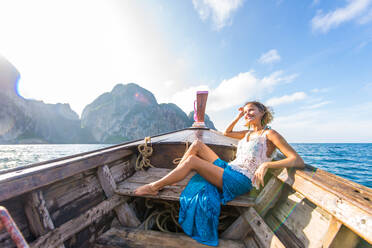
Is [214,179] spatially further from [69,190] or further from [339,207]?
[69,190]

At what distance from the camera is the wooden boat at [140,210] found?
1.00 m

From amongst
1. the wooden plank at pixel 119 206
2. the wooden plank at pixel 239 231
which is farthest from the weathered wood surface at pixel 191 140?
the wooden plank at pixel 239 231

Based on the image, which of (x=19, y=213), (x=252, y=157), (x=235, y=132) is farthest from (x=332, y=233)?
(x=19, y=213)

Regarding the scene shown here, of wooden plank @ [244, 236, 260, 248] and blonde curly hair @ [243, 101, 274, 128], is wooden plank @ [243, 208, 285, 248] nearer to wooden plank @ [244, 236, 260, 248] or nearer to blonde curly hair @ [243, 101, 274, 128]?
wooden plank @ [244, 236, 260, 248]

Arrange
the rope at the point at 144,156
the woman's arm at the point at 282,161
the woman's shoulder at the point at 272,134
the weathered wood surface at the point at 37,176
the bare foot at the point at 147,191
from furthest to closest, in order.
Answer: the rope at the point at 144,156 < the woman's shoulder at the point at 272,134 < the bare foot at the point at 147,191 < the woman's arm at the point at 282,161 < the weathered wood surface at the point at 37,176

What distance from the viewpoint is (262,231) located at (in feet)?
→ 4.21

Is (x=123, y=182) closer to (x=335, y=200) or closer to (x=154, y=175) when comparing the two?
(x=154, y=175)

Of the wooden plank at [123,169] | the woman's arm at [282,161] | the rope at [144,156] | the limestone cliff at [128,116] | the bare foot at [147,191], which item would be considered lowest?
the bare foot at [147,191]

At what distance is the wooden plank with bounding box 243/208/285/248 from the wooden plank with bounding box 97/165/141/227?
123cm

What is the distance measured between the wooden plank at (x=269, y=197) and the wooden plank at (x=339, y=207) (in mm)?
248

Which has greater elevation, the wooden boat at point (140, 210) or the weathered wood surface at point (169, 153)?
the weathered wood surface at point (169, 153)

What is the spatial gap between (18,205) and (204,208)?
152 cm

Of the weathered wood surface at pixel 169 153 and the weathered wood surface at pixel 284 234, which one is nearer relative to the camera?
the weathered wood surface at pixel 284 234

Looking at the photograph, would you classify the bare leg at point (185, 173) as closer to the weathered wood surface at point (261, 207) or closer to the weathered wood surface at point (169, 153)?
the weathered wood surface at point (261, 207)
